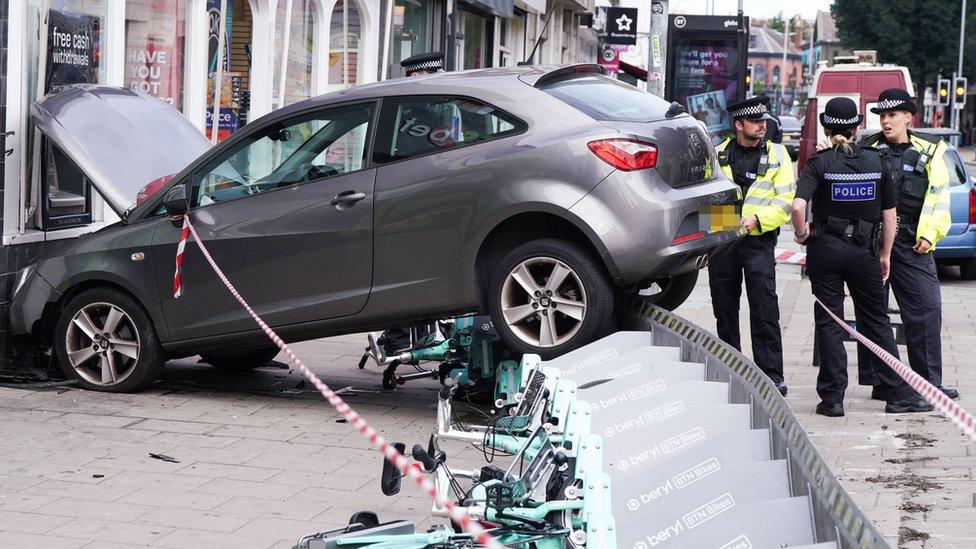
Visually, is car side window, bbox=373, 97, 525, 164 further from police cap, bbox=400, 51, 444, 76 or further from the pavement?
police cap, bbox=400, 51, 444, 76

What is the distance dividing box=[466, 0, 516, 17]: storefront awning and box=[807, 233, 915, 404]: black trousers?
47.8ft

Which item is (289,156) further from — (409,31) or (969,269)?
(969,269)

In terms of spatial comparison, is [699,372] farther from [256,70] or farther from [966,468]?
[256,70]

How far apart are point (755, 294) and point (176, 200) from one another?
3.72 meters

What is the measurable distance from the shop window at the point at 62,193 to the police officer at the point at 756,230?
4.57 m

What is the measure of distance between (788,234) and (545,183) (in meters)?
16.9

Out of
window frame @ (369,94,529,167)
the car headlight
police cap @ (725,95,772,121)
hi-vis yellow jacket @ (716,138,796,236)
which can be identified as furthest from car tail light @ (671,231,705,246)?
the car headlight

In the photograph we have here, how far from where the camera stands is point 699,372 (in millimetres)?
6289

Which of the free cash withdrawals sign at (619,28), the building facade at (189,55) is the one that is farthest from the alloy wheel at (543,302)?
the free cash withdrawals sign at (619,28)

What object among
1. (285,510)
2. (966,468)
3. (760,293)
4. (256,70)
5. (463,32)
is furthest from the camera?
(463,32)

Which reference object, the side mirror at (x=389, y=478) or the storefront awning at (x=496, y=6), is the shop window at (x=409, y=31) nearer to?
the storefront awning at (x=496, y=6)

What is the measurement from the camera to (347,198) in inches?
316

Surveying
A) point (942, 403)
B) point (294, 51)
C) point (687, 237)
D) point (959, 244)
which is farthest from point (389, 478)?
point (959, 244)

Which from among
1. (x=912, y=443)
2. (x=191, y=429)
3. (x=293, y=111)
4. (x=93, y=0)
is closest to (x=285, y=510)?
(x=191, y=429)
